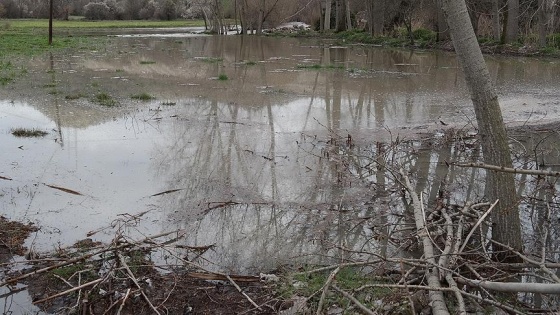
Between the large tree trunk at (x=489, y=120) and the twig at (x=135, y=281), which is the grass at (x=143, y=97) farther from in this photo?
the large tree trunk at (x=489, y=120)

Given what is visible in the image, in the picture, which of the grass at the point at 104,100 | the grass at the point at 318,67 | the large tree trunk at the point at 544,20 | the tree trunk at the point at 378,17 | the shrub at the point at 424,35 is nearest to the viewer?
the grass at the point at 104,100

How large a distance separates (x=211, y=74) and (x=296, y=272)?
14.4m

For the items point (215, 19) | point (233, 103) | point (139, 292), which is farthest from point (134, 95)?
point (215, 19)

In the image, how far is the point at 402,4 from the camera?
36.9 metres

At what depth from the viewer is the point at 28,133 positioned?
9820mm

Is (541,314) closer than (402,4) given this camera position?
Yes

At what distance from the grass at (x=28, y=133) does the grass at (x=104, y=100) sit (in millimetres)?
2714

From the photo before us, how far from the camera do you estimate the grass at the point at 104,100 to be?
12730 mm

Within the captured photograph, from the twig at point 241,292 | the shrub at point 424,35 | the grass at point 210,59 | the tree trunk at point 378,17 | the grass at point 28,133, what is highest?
the tree trunk at point 378,17

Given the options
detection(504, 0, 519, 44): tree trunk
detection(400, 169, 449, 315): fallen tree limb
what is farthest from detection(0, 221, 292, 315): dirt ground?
detection(504, 0, 519, 44): tree trunk

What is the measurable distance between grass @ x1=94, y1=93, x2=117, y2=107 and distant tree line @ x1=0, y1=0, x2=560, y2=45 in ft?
13.6

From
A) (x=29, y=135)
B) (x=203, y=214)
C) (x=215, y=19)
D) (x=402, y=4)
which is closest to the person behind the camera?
(x=203, y=214)

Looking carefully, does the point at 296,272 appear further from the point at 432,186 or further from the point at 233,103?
the point at 233,103

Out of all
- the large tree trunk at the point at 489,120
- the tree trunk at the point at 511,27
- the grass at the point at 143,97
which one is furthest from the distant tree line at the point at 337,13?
the grass at the point at 143,97
